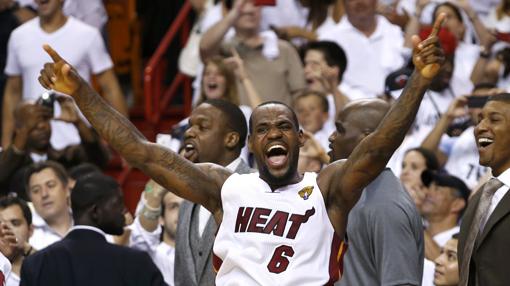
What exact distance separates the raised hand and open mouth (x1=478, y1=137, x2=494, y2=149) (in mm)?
2079

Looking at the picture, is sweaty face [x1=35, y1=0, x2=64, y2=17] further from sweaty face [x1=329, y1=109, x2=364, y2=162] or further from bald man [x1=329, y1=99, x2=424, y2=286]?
bald man [x1=329, y1=99, x2=424, y2=286]

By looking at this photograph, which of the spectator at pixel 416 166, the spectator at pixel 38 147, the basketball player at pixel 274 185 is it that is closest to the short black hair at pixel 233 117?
the basketball player at pixel 274 185

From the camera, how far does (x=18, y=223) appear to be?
356 inches

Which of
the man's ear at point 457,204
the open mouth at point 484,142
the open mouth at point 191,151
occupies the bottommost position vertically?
the man's ear at point 457,204

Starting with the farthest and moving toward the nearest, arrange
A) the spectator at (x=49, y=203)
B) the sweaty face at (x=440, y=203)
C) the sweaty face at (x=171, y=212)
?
the sweaty face at (x=440, y=203), the spectator at (x=49, y=203), the sweaty face at (x=171, y=212)

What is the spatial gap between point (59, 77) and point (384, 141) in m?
1.56

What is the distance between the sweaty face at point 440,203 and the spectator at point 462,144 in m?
0.67

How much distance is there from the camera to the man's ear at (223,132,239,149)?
8.09 m

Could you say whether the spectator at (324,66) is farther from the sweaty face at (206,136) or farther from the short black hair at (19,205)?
the sweaty face at (206,136)

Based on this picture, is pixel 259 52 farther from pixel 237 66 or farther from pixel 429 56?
pixel 429 56

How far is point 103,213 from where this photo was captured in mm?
8453

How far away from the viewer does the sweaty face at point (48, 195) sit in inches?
387

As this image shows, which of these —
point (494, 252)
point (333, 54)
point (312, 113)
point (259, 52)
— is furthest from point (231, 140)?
point (259, 52)

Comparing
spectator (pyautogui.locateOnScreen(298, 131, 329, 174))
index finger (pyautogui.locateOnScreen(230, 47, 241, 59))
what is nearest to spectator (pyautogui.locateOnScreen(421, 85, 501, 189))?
spectator (pyautogui.locateOnScreen(298, 131, 329, 174))
